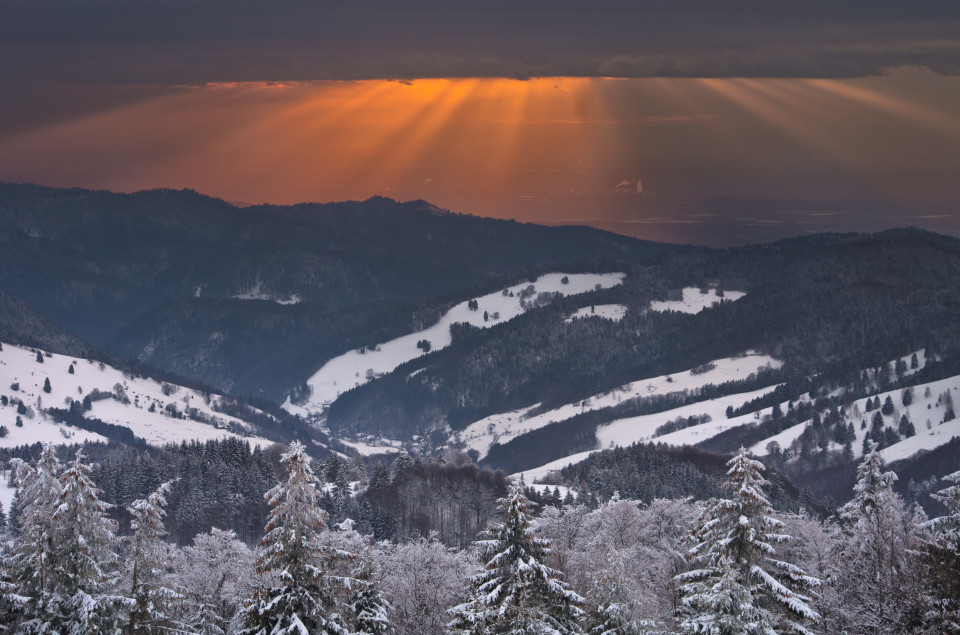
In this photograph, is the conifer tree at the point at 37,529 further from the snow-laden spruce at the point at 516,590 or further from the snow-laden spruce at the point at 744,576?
the snow-laden spruce at the point at 744,576

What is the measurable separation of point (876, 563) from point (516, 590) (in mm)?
25685

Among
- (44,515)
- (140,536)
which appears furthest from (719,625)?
(44,515)

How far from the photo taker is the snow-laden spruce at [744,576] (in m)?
48.6

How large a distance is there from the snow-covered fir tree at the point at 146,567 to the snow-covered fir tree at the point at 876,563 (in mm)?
37324

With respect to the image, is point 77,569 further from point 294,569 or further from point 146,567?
point 294,569

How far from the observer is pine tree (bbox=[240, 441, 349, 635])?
50.4 m

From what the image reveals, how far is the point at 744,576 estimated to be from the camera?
165 feet

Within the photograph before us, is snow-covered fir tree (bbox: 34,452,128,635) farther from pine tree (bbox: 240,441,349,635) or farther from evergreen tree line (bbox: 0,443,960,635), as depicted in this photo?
pine tree (bbox: 240,441,349,635)

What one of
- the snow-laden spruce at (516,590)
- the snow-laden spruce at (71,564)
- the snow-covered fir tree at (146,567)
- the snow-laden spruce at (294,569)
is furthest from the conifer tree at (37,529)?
the snow-laden spruce at (516,590)

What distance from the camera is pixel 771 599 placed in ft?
166

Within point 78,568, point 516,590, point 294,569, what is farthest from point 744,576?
point 78,568

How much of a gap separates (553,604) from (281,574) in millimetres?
13502

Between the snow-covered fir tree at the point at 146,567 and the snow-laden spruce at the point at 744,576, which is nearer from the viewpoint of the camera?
the snow-laden spruce at the point at 744,576

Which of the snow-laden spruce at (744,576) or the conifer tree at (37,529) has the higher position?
the conifer tree at (37,529)
